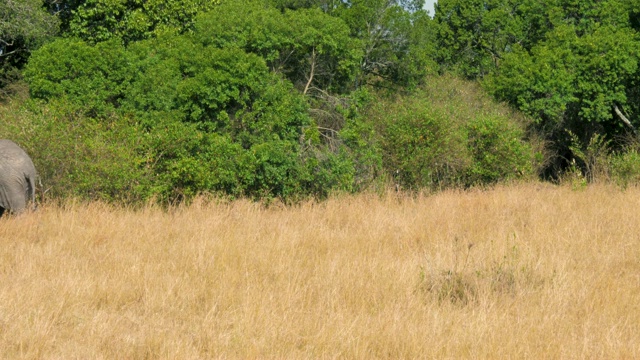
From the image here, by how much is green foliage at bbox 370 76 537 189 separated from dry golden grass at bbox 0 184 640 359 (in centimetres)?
651

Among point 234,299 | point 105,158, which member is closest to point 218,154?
point 105,158

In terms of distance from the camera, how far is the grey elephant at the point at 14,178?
918 cm

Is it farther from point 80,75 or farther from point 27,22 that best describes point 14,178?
point 27,22

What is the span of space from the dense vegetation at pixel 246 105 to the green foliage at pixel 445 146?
0.14ft

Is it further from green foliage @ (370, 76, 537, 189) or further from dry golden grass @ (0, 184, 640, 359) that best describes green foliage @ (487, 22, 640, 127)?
dry golden grass @ (0, 184, 640, 359)

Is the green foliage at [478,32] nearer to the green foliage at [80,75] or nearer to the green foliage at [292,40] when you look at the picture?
the green foliage at [292,40]

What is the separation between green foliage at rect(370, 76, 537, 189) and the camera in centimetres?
1673

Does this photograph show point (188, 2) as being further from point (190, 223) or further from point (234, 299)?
point (234, 299)

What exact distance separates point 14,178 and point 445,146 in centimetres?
1029

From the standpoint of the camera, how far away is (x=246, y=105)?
48.1 ft

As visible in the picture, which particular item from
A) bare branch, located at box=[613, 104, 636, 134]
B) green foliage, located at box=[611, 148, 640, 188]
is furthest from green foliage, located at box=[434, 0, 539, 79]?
green foliage, located at box=[611, 148, 640, 188]

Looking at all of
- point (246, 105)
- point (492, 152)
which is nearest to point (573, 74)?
point (492, 152)

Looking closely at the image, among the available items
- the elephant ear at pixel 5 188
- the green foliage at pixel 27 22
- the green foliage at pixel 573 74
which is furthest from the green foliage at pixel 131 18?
the green foliage at pixel 573 74

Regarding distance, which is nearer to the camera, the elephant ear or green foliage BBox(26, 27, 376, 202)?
the elephant ear
